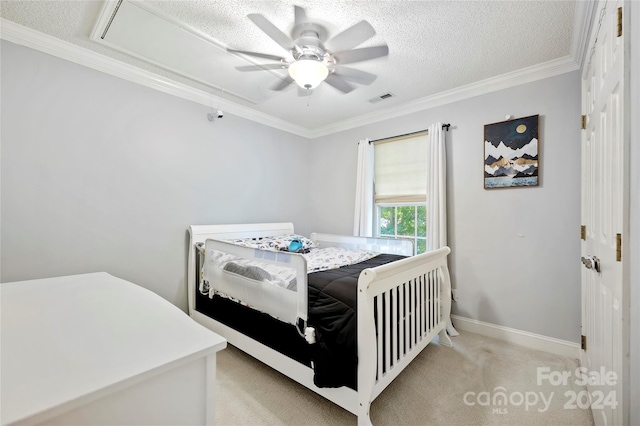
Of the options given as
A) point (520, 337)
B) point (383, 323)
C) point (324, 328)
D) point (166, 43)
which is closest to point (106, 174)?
point (166, 43)

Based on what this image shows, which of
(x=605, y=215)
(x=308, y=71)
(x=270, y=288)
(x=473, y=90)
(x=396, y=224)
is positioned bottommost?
(x=270, y=288)

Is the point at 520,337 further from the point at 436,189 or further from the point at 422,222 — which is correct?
the point at 436,189

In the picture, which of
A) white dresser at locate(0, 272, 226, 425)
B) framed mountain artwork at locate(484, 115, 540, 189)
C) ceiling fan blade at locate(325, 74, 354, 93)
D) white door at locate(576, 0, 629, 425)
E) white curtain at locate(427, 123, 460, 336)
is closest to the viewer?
white dresser at locate(0, 272, 226, 425)

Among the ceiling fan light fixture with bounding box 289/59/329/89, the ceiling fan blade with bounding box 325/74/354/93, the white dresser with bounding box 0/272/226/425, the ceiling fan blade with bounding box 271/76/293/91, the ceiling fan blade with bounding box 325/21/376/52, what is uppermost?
the ceiling fan blade with bounding box 325/21/376/52

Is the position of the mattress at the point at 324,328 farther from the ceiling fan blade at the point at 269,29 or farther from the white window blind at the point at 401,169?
the ceiling fan blade at the point at 269,29

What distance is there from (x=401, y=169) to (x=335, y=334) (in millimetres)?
2263

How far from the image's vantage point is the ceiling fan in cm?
168

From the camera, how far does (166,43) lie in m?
2.04

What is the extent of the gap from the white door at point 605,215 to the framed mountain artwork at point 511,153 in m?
0.57

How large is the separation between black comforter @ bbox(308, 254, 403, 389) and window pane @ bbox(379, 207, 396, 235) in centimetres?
184

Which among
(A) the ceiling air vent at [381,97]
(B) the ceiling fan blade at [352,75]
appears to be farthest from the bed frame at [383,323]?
(A) the ceiling air vent at [381,97]

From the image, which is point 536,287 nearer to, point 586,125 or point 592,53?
point 586,125

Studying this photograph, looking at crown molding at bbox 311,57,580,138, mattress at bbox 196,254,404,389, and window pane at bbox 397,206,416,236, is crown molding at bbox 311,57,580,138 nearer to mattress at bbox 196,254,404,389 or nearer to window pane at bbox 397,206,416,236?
window pane at bbox 397,206,416,236

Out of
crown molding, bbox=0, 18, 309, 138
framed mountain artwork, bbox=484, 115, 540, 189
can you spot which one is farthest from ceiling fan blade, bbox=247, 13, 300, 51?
framed mountain artwork, bbox=484, 115, 540, 189
